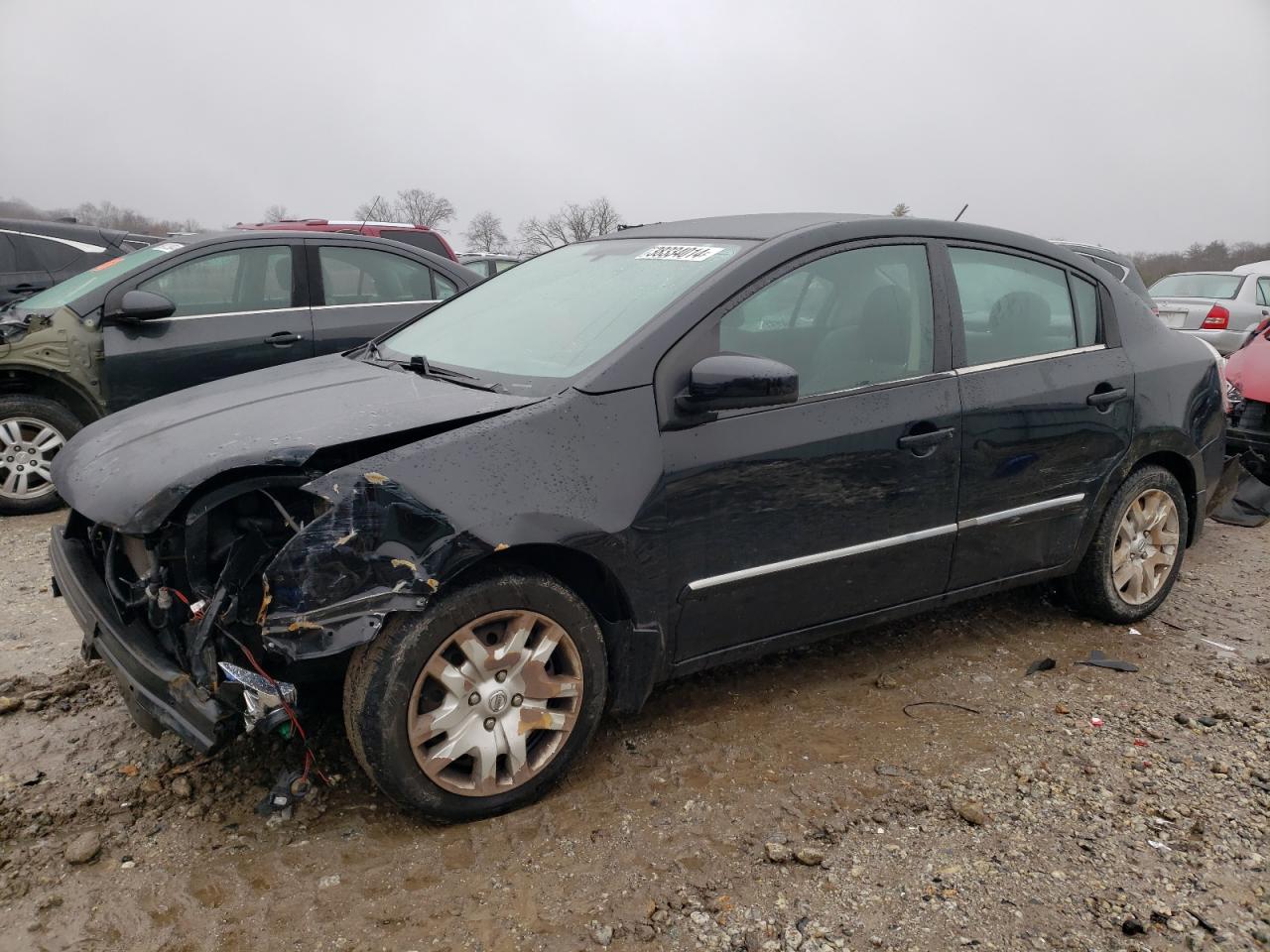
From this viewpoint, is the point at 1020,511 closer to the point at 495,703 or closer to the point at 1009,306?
the point at 1009,306

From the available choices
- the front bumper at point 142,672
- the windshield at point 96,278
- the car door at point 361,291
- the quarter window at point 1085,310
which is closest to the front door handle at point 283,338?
the car door at point 361,291

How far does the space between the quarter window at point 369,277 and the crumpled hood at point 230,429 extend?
318 cm

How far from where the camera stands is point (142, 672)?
243 cm

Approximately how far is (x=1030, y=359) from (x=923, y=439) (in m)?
0.74

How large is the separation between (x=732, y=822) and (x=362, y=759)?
1046 millimetres

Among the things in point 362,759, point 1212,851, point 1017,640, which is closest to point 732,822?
point 362,759

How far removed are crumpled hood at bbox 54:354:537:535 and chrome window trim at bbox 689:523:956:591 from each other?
31.0 inches

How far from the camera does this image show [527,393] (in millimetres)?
2732

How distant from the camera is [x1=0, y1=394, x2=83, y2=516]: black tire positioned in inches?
221

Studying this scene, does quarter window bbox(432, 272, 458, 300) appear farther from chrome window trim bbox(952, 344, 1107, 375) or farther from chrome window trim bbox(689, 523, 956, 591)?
chrome window trim bbox(689, 523, 956, 591)

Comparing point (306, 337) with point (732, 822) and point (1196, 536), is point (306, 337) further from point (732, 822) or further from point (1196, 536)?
point (1196, 536)

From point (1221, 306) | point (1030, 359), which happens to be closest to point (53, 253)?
point (1030, 359)

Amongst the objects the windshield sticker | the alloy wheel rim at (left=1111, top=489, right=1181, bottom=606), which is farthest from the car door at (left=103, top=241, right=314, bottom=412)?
the alloy wheel rim at (left=1111, top=489, right=1181, bottom=606)

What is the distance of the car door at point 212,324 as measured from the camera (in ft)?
18.3
